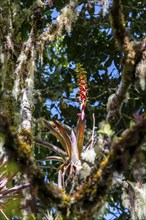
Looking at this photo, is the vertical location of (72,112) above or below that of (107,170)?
above

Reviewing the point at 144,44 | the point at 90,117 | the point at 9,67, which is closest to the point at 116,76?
the point at 90,117

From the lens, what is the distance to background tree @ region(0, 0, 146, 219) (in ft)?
4.12

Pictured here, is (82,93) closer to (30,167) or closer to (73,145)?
(73,145)

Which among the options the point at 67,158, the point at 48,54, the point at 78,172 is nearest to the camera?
the point at 78,172

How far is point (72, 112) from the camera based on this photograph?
3621 mm

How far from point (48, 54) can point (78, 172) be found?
230 cm

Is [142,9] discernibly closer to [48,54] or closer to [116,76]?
[116,76]

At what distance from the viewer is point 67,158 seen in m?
2.15

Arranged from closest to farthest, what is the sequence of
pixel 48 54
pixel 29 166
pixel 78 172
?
1. pixel 29 166
2. pixel 78 172
3. pixel 48 54

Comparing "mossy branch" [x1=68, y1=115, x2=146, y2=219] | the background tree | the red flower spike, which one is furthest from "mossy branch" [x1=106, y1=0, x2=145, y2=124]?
the red flower spike

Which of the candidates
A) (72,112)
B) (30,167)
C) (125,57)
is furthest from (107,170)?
(72,112)

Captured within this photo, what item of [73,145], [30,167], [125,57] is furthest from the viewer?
[73,145]

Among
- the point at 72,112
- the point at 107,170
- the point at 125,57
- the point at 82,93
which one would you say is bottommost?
the point at 107,170

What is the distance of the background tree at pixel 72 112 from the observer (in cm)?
126
